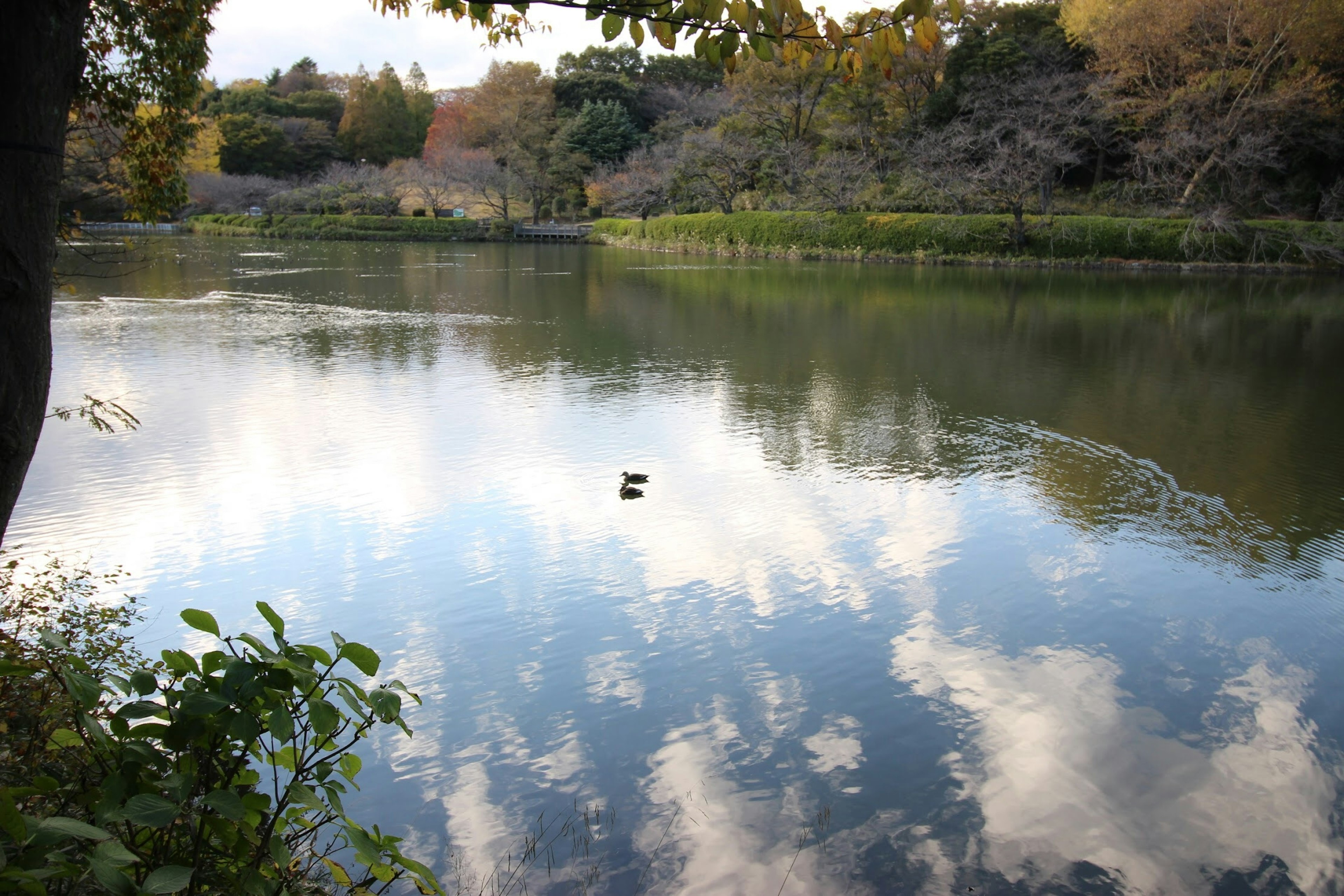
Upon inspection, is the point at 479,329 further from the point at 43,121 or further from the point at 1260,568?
the point at 43,121

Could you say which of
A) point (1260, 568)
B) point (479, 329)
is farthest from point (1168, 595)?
point (479, 329)

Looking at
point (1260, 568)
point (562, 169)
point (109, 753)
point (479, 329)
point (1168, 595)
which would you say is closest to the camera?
point (109, 753)

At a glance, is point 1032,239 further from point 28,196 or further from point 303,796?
point 303,796

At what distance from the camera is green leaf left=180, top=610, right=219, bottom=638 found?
1.36 meters

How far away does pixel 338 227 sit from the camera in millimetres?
38438

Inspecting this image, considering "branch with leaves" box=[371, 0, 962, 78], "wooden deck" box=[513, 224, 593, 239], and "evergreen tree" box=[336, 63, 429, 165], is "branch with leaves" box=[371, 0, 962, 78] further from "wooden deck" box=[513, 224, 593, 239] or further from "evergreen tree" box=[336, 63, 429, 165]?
"evergreen tree" box=[336, 63, 429, 165]

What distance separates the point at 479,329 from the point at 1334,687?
36.4 feet

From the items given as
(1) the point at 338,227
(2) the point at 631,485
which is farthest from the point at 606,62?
(2) the point at 631,485

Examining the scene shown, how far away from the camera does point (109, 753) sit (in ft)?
4.94

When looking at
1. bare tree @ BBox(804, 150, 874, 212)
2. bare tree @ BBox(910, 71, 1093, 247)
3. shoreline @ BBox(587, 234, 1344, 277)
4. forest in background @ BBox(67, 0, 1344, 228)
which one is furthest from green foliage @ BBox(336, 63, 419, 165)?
bare tree @ BBox(910, 71, 1093, 247)

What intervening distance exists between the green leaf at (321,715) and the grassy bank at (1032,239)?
26622 millimetres

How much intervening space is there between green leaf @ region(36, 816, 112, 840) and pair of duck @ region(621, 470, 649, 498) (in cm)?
472

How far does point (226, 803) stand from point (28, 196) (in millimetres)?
1163

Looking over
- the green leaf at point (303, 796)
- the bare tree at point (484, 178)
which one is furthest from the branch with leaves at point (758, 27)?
the bare tree at point (484, 178)
